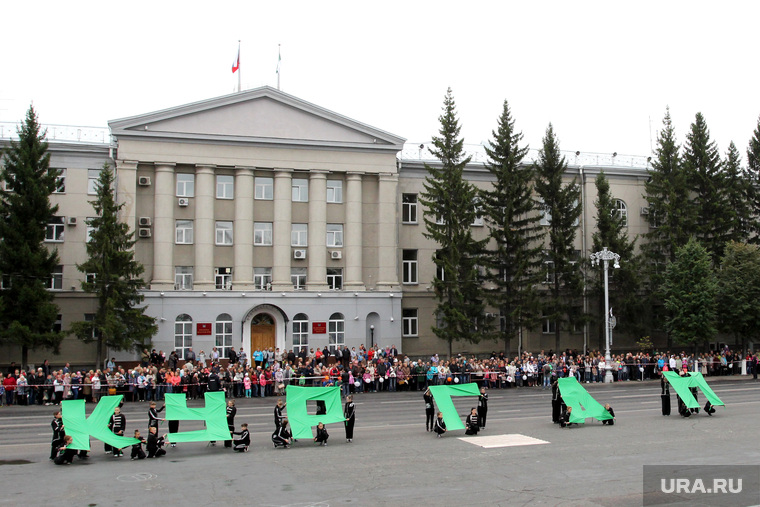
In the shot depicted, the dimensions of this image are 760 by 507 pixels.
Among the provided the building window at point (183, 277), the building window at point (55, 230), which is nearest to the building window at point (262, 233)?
the building window at point (183, 277)

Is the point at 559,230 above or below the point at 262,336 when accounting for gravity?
above

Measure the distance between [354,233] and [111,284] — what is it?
15626mm

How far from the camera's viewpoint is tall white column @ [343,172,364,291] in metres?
46.3

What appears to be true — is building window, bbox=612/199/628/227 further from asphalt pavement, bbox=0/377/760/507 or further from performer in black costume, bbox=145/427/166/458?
performer in black costume, bbox=145/427/166/458

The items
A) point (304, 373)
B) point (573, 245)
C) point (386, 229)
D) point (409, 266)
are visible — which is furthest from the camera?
point (573, 245)

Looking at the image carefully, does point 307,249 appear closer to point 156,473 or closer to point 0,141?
point 0,141

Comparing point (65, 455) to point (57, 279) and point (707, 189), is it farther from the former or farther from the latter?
point (707, 189)

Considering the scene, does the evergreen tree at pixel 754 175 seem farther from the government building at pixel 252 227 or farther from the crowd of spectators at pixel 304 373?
the government building at pixel 252 227

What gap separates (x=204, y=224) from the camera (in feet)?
145

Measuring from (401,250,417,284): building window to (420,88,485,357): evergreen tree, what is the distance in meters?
3.84

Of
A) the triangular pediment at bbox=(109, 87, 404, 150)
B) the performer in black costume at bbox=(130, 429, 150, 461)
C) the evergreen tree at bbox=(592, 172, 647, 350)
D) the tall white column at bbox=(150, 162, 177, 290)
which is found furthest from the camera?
the evergreen tree at bbox=(592, 172, 647, 350)

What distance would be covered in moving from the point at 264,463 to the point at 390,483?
160 inches

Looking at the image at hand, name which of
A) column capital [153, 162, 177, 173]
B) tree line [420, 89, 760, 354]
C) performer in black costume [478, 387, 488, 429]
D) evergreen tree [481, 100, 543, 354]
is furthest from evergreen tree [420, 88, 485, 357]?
performer in black costume [478, 387, 488, 429]

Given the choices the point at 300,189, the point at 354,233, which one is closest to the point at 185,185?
the point at 300,189
